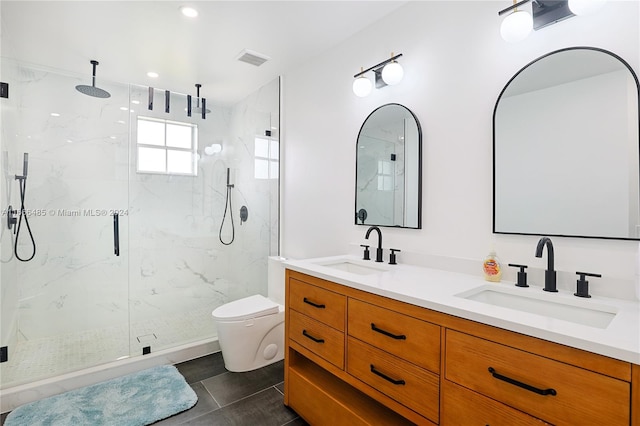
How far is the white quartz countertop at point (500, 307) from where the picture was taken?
2.62 ft

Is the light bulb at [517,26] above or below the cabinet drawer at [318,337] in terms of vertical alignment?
above

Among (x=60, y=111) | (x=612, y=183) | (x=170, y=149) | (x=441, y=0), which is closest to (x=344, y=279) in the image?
(x=612, y=183)

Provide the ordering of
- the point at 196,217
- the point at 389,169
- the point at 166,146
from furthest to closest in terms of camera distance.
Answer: the point at 196,217 → the point at 166,146 → the point at 389,169

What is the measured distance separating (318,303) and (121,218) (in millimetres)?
2208

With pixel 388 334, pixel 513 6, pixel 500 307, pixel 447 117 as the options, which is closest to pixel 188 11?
pixel 447 117

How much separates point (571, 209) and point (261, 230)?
2566 millimetres

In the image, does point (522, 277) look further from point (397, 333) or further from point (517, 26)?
point (517, 26)

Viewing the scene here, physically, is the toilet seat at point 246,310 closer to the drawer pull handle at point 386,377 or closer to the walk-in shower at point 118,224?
the walk-in shower at point 118,224

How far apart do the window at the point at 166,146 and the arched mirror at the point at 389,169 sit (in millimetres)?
1912

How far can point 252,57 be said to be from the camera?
2.63 meters

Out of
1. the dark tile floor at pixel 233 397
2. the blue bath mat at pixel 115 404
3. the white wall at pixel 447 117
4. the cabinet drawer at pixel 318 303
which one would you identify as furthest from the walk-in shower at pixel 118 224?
the cabinet drawer at pixel 318 303

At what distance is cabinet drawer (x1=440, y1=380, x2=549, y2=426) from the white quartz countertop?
9.8 inches

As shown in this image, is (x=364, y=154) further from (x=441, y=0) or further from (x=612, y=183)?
(x=612, y=183)

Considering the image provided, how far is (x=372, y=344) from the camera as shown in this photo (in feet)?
4.52
